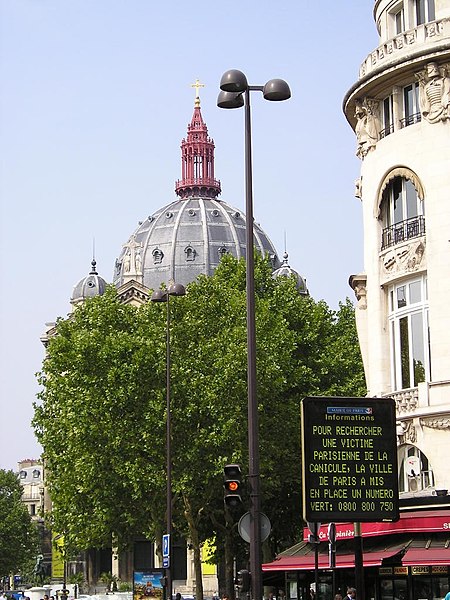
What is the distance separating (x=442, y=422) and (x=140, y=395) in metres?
20.1

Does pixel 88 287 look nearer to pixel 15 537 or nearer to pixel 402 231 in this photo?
pixel 15 537

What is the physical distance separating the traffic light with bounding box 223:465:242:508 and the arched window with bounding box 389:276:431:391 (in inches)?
483

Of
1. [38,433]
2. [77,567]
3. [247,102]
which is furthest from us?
[77,567]

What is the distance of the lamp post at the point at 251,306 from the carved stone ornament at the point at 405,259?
33.3 feet

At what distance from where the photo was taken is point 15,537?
118250 mm

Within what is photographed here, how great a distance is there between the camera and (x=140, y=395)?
4994 cm

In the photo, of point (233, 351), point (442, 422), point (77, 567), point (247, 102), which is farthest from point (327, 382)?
point (77, 567)

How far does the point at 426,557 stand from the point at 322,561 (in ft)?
15.7

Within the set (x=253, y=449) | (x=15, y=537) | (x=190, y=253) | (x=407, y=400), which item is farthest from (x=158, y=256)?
(x=253, y=449)

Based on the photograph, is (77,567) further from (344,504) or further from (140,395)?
(344,504)

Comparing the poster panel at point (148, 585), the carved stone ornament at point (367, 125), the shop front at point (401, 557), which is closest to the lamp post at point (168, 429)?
the poster panel at point (148, 585)

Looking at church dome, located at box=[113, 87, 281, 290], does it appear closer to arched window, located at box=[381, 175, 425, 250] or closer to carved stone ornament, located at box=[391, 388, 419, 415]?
arched window, located at box=[381, 175, 425, 250]

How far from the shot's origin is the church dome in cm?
13025

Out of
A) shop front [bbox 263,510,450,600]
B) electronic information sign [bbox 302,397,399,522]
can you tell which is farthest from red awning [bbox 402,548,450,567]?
electronic information sign [bbox 302,397,399,522]
